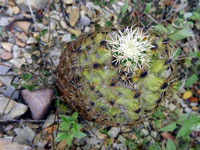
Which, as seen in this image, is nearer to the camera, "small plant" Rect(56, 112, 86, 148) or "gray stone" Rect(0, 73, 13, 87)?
"small plant" Rect(56, 112, 86, 148)

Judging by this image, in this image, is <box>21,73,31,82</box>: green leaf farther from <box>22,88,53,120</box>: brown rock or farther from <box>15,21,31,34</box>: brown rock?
<box>15,21,31,34</box>: brown rock

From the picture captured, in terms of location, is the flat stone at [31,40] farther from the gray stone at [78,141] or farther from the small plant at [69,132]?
the gray stone at [78,141]

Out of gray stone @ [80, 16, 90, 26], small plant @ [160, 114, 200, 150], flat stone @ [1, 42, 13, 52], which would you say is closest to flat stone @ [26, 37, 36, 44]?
flat stone @ [1, 42, 13, 52]

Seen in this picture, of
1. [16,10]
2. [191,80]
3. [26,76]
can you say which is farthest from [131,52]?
[16,10]

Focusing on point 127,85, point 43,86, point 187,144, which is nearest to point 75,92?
point 127,85

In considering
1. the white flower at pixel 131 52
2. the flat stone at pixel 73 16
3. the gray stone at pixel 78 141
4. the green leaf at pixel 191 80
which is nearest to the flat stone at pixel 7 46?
the flat stone at pixel 73 16

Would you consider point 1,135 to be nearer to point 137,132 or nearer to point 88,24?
point 137,132
